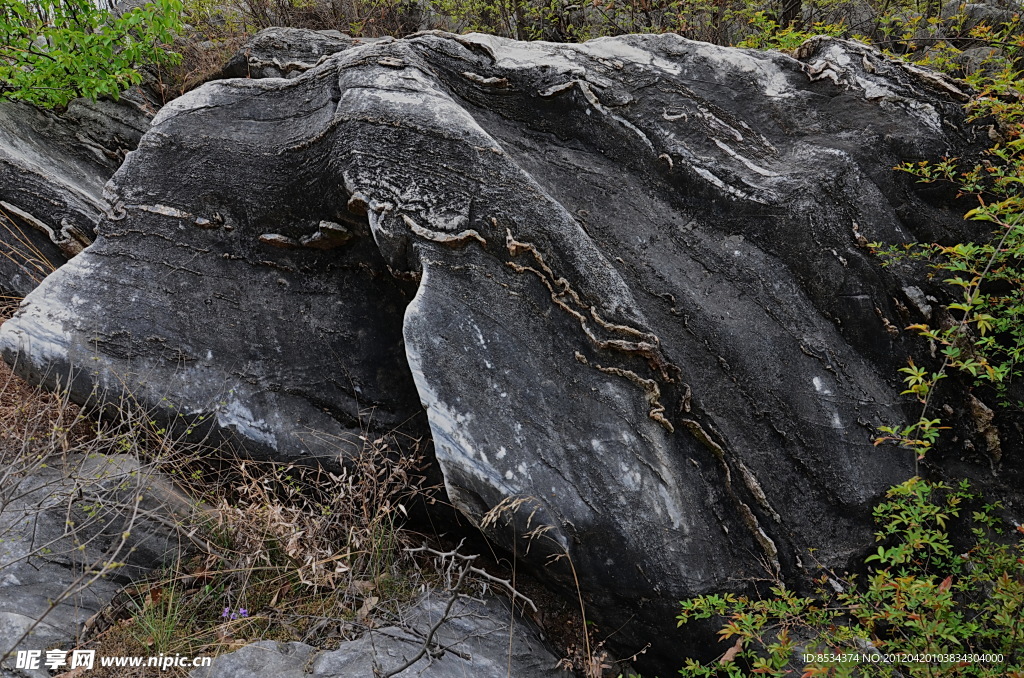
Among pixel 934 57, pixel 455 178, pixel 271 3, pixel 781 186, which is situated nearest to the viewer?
pixel 455 178

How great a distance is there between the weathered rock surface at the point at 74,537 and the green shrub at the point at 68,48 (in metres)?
3.07

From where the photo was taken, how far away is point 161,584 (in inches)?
126

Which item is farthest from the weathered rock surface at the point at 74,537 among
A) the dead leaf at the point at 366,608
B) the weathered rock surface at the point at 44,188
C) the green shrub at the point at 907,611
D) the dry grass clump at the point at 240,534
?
the green shrub at the point at 907,611

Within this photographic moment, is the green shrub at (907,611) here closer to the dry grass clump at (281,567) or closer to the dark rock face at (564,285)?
the dark rock face at (564,285)

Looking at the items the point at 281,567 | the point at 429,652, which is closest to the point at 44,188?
the point at 281,567

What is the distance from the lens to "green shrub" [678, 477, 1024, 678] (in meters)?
2.61

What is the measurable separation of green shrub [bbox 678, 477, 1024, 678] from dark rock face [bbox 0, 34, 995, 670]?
0.23 metres

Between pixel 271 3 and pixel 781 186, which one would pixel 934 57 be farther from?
pixel 271 3

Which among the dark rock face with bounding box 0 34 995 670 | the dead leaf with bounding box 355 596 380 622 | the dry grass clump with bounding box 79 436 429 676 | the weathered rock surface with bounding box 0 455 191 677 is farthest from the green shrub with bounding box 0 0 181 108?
the dead leaf with bounding box 355 596 380 622

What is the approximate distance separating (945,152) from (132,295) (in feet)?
15.9

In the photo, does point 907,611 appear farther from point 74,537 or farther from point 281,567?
point 74,537

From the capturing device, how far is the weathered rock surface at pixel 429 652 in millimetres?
2848

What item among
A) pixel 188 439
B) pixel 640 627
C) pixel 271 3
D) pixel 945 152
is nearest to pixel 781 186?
pixel 945 152

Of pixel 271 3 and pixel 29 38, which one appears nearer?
pixel 29 38
